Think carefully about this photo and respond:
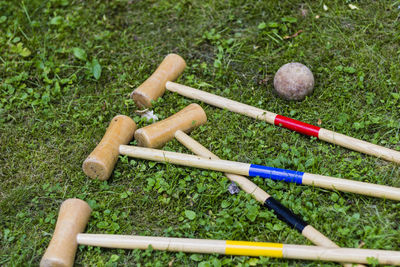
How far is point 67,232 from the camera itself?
111 inches

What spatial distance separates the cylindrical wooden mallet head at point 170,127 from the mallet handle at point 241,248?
2.71 feet

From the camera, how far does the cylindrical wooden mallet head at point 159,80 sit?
147 inches

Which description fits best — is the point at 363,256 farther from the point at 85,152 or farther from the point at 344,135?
the point at 85,152

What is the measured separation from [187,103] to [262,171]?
1039 millimetres

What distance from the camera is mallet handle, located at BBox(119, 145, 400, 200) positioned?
9.35ft

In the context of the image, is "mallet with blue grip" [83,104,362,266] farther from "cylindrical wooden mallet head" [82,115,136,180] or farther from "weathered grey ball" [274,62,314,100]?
"weathered grey ball" [274,62,314,100]

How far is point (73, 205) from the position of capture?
294 cm


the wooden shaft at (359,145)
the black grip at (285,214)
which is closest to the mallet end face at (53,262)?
the black grip at (285,214)

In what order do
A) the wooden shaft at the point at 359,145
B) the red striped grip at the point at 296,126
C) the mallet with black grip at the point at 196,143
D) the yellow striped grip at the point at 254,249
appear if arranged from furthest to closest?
the red striped grip at the point at 296,126 → the wooden shaft at the point at 359,145 → the mallet with black grip at the point at 196,143 → the yellow striped grip at the point at 254,249

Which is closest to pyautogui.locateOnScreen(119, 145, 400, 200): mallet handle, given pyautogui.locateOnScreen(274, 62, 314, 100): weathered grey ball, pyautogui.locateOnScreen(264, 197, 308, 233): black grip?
pyautogui.locateOnScreen(264, 197, 308, 233): black grip

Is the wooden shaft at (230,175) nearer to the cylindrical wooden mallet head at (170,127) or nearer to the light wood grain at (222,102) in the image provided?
the cylindrical wooden mallet head at (170,127)

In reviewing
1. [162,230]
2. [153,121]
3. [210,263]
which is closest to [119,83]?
[153,121]

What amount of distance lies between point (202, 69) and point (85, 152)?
4.30 ft

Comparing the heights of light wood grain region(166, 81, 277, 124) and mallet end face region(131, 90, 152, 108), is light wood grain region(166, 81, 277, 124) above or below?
A: below
